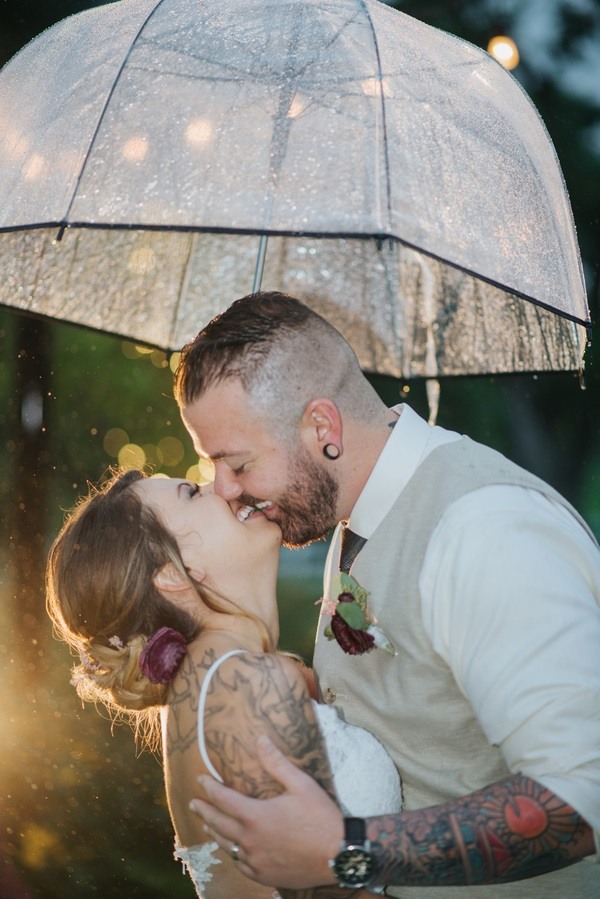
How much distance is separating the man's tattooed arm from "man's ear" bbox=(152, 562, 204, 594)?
3.17 ft

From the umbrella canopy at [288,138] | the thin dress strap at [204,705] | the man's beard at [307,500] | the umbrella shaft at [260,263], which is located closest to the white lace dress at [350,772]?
the thin dress strap at [204,705]

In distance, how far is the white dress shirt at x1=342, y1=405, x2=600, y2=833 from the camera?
197 cm

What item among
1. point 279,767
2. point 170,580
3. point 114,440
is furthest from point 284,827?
point 114,440

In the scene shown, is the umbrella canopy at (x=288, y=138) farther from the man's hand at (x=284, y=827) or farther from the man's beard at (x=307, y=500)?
the man's hand at (x=284, y=827)

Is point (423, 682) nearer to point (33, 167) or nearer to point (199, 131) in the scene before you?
point (199, 131)

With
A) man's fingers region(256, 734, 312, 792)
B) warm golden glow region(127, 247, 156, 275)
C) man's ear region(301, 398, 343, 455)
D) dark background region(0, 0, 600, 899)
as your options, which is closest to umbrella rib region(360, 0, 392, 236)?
man's ear region(301, 398, 343, 455)

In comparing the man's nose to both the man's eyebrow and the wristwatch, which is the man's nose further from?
the wristwatch

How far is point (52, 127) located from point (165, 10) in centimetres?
47

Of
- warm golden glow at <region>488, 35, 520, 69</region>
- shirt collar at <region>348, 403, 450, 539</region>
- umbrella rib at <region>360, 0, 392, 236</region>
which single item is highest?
umbrella rib at <region>360, 0, 392, 236</region>

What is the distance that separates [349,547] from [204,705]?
0.75 metres

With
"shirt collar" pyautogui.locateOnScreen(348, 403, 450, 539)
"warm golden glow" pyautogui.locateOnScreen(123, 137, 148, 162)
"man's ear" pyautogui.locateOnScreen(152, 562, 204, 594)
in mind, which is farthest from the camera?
"man's ear" pyautogui.locateOnScreen(152, 562, 204, 594)

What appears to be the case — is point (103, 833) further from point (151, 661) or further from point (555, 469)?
point (555, 469)

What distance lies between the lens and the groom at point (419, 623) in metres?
1.99

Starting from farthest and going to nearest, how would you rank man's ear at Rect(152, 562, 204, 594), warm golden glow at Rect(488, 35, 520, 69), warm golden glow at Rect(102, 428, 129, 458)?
warm golden glow at Rect(102, 428, 129, 458) < warm golden glow at Rect(488, 35, 520, 69) < man's ear at Rect(152, 562, 204, 594)
